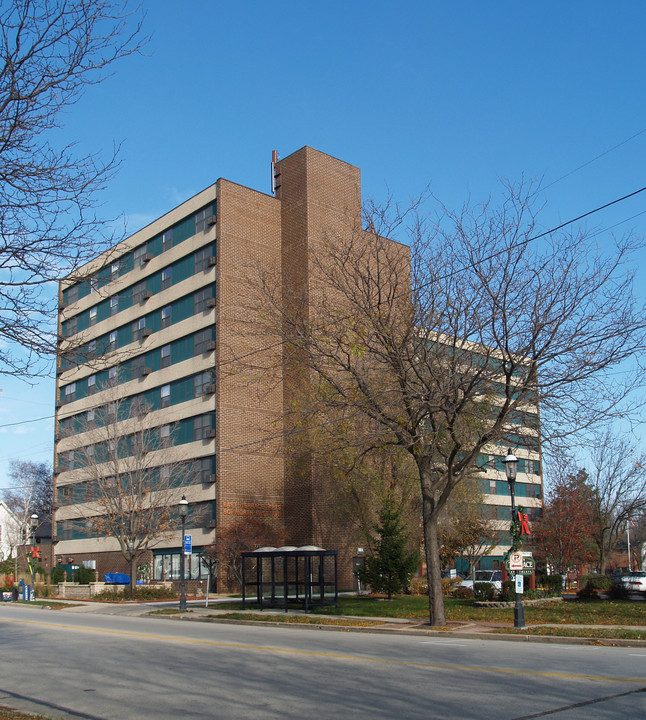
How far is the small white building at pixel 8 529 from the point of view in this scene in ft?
309

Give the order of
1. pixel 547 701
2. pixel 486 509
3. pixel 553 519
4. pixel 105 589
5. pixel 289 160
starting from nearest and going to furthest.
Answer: pixel 547 701, pixel 105 589, pixel 553 519, pixel 289 160, pixel 486 509

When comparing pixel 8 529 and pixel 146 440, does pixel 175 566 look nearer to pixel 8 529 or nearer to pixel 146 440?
pixel 146 440

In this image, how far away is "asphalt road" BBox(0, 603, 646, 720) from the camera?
9195 millimetres

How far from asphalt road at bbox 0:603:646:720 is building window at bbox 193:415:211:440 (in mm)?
25637

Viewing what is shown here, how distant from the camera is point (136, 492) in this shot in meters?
42.0

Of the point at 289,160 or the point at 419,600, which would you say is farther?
the point at 289,160

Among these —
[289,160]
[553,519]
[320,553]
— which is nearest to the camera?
[320,553]

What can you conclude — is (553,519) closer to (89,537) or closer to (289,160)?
(289,160)

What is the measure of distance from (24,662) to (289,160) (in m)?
38.6

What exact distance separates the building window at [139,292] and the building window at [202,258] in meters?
6.31

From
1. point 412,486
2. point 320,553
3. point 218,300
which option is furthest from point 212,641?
point 218,300

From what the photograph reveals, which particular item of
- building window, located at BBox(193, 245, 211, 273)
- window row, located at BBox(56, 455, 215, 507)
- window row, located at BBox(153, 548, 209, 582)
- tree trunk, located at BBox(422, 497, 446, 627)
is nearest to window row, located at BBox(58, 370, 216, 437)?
window row, located at BBox(56, 455, 215, 507)

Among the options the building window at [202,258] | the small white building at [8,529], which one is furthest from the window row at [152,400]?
the small white building at [8,529]

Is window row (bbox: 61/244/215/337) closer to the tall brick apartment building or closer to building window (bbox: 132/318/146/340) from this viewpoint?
the tall brick apartment building
